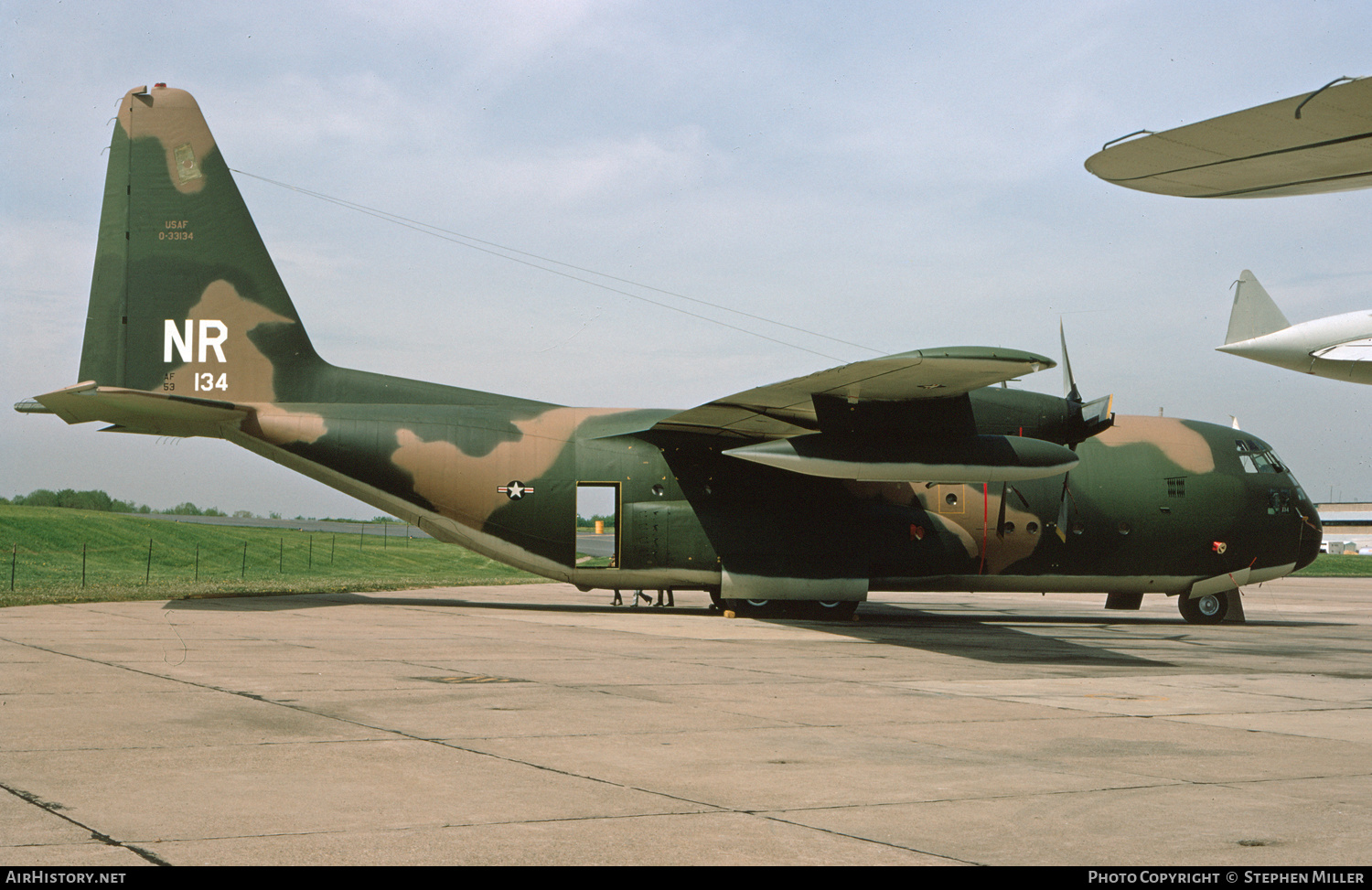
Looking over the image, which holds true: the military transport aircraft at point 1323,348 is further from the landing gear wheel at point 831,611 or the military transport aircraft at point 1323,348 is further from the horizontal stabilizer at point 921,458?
the landing gear wheel at point 831,611

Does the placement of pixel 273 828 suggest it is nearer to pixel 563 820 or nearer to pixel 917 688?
pixel 563 820

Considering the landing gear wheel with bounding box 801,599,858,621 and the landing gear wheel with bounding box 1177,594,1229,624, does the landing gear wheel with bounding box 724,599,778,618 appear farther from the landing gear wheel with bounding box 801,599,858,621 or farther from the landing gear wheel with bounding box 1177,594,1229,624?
the landing gear wheel with bounding box 1177,594,1229,624

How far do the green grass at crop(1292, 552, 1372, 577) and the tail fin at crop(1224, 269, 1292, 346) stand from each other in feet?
62.9

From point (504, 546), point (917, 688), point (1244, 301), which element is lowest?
point (917, 688)

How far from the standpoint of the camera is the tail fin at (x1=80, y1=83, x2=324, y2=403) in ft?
61.2

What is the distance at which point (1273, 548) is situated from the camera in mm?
20094

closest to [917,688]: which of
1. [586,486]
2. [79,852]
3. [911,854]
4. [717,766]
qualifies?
[717,766]

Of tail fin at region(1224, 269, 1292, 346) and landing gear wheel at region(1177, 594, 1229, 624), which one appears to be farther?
tail fin at region(1224, 269, 1292, 346)

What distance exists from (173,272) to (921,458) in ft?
44.0

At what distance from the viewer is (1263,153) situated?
869 cm

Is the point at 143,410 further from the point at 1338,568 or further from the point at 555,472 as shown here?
the point at 1338,568

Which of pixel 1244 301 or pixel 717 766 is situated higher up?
pixel 1244 301

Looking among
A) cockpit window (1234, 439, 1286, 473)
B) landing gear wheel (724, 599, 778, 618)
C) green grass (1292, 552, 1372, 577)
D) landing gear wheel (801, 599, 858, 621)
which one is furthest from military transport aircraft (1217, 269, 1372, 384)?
green grass (1292, 552, 1372, 577)

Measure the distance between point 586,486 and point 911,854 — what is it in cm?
1477
